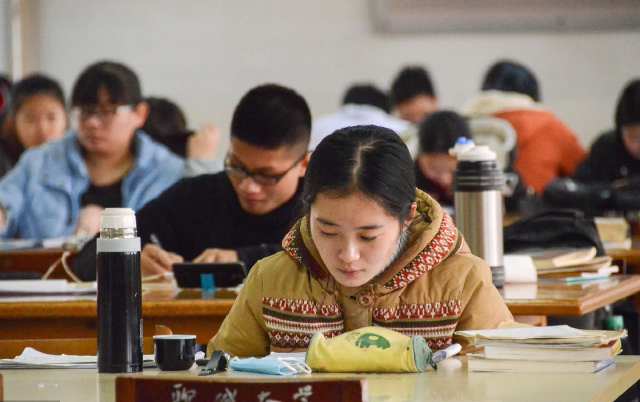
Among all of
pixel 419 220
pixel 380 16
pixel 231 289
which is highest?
pixel 380 16

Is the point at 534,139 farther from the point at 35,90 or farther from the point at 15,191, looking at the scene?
the point at 15,191

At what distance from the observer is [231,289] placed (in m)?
3.24

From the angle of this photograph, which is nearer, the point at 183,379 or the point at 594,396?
the point at 183,379

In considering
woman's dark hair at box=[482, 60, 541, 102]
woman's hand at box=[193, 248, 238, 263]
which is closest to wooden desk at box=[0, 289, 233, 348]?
woman's hand at box=[193, 248, 238, 263]

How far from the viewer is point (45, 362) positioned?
2.17 meters

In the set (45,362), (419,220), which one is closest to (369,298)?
(419,220)

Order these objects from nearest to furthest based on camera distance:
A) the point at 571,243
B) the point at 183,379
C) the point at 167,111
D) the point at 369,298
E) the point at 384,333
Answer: the point at 183,379 < the point at 384,333 < the point at 369,298 < the point at 571,243 < the point at 167,111

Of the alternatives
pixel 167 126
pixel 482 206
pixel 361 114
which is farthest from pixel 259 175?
pixel 361 114

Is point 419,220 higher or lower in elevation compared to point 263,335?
higher

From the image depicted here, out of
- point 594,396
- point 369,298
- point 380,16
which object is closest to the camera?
point 594,396

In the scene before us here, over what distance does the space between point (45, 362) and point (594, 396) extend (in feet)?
2.86

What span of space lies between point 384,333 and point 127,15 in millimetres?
6953

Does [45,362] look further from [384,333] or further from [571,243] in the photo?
[571,243]

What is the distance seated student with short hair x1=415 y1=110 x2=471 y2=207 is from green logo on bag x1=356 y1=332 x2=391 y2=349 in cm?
317
